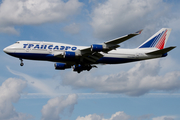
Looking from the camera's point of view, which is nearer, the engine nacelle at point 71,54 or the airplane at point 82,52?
the airplane at point 82,52

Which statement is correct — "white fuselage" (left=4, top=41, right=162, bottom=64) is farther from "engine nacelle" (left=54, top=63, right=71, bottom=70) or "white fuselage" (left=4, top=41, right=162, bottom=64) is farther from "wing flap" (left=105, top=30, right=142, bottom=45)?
"engine nacelle" (left=54, top=63, right=71, bottom=70)

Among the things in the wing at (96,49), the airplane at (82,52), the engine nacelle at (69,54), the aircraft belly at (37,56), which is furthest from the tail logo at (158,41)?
the aircraft belly at (37,56)

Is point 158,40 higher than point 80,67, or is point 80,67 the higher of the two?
point 158,40

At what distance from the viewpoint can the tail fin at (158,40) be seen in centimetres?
5628

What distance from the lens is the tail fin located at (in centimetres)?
5628

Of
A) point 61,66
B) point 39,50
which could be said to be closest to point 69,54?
point 39,50

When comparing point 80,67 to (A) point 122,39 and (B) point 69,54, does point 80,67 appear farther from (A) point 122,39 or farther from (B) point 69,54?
(A) point 122,39

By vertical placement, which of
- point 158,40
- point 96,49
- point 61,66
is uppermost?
point 158,40

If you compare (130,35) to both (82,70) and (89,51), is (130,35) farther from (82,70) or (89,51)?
(82,70)

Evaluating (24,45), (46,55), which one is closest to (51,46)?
(46,55)

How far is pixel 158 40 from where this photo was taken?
56875mm

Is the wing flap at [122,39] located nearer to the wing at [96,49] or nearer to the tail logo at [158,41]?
the wing at [96,49]

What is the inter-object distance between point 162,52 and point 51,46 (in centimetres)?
2324

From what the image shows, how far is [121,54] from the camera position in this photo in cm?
5116
